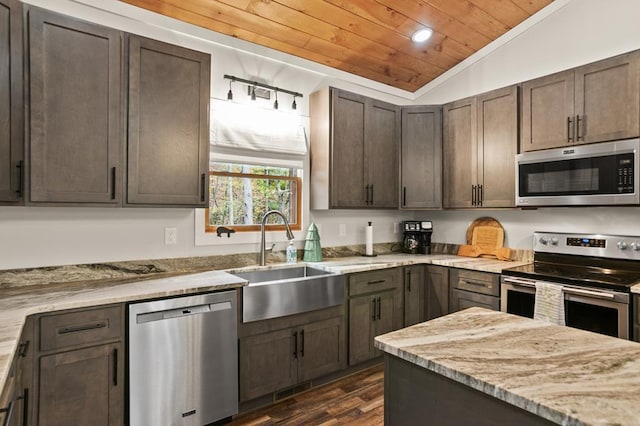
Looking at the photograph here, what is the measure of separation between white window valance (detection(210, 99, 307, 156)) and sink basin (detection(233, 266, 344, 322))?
1.02 meters

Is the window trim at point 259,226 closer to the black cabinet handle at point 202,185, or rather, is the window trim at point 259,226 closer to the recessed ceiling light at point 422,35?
the black cabinet handle at point 202,185

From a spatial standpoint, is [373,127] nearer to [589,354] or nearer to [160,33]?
[160,33]

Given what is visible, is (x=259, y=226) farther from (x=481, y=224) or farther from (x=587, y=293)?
(x=587, y=293)

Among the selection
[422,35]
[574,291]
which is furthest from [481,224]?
[422,35]

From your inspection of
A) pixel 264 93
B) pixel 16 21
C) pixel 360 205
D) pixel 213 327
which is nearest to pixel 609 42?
pixel 360 205

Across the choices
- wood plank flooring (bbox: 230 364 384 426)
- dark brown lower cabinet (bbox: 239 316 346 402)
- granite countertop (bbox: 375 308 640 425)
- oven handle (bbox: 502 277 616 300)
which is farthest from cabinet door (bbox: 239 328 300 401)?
oven handle (bbox: 502 277 616 300)

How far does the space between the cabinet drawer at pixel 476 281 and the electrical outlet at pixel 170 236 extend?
Answer: 231 cm

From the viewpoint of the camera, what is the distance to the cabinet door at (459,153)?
134 inches

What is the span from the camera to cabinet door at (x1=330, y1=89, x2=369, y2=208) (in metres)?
3.21

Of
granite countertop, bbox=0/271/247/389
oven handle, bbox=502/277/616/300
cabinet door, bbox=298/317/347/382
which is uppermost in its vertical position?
granite countertop, bbox=0/271/247/389

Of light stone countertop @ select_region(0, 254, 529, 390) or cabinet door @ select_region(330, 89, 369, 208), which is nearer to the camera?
light stone countertop @ select_region(0, 254, 529, 390)

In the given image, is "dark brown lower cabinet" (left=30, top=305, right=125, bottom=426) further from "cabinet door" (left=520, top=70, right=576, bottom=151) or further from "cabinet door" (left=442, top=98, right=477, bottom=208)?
"cabinet door" (left=520, top=70, right=576, bottom=151)

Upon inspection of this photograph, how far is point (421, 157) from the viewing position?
12.1ft

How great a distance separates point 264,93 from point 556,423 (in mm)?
2926
